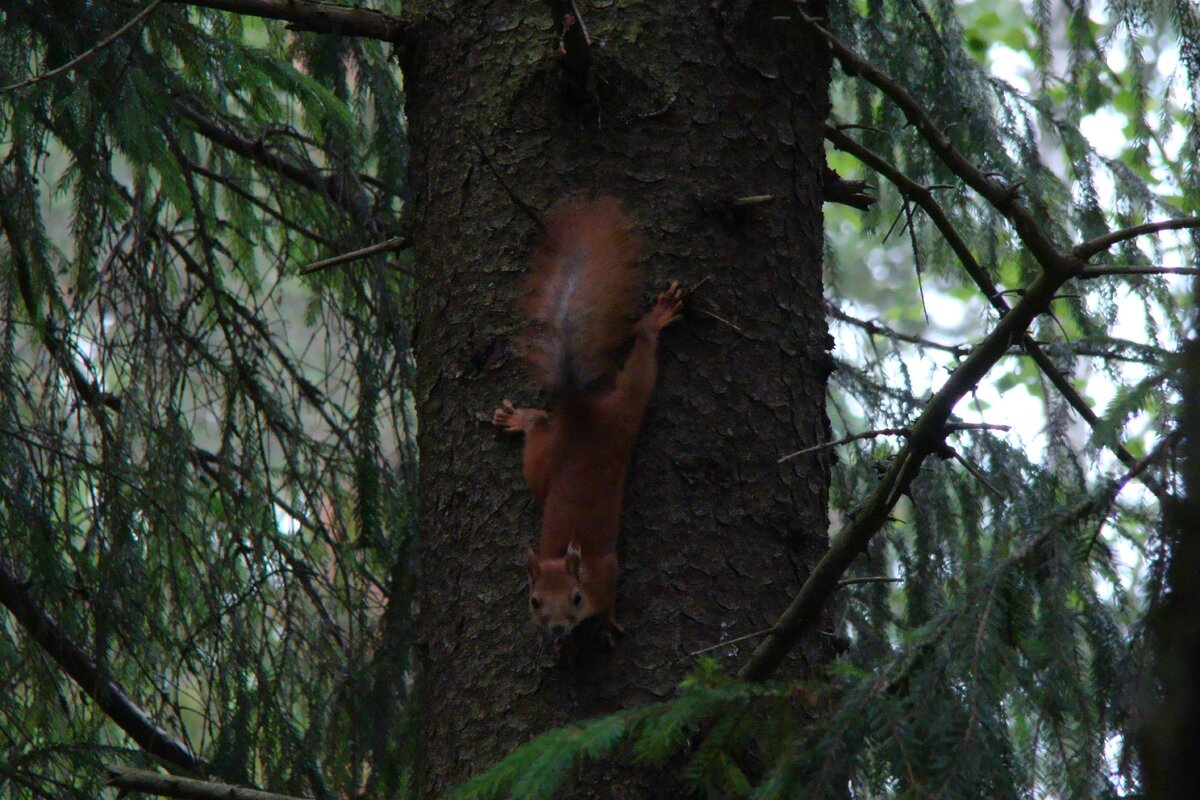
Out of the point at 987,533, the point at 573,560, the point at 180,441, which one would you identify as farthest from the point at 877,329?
the point at 180,441

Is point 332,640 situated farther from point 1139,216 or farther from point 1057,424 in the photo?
point 1139,216

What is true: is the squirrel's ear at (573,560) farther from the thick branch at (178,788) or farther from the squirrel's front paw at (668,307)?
the thick branch at (178,788)

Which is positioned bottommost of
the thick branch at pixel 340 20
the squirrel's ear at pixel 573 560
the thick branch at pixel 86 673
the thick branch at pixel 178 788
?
the thick branch at pixel 178 788

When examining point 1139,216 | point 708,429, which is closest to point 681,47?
point 708,429

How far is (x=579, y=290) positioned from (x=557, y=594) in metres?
0.50

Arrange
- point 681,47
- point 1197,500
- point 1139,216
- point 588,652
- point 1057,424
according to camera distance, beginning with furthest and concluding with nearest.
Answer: point 1139,216 → point 1057,424 → point 681,47 → point 588,652 → point 1197,500

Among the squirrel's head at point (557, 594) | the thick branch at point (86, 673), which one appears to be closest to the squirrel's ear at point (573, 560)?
the squirrel's head at point (557, 594)

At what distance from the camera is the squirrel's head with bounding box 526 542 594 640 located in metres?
1.73

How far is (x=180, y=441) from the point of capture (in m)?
2.62

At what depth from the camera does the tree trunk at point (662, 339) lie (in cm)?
169

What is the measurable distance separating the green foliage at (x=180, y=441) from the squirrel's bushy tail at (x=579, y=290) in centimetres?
55

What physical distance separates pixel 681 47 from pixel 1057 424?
4.78ft

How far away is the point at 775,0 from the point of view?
1.99 meters

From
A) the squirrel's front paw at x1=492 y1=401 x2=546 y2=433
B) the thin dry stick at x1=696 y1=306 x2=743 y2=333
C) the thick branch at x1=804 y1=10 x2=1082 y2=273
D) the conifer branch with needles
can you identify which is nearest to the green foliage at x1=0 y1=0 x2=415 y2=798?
the squirrel's front paw at x1=492 y1=401 x2=546 y2=433
